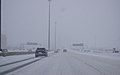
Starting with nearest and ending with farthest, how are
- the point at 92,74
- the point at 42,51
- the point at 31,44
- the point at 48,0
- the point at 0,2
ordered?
the point at 92,74, the point at 0,2, the point at 42,51, the point at 48,0, the point at 31,44

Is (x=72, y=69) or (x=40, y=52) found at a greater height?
(x=40, y=52)

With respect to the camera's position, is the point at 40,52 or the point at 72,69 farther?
the point at 40,52

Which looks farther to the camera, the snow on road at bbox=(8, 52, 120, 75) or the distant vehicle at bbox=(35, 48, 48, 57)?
the distant vehicle at bbox=(35, 48, 48, 57)

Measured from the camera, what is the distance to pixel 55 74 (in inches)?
601

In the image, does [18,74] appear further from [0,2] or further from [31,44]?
[31,44]

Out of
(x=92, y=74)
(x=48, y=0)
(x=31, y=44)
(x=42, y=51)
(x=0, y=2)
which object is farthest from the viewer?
(x=31, y=44)

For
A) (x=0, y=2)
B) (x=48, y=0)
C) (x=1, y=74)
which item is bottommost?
(x=1, y=74)

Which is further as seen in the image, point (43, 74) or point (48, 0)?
point (48, 0)

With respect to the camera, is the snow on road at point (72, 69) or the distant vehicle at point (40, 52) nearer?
the snow on road at point (72, 69)

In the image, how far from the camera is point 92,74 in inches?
601

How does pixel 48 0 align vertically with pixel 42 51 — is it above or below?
above

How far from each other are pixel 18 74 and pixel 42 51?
1449 inches

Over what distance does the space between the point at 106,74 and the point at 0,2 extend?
22190mm

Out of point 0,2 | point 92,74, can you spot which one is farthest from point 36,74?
point 0,2
